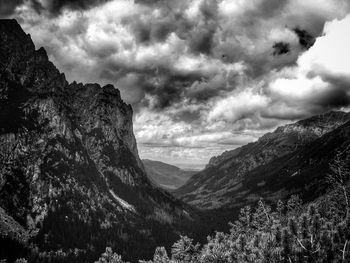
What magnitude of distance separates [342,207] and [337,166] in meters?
15.5

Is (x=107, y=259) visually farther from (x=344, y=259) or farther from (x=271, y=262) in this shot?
(x=344, y=259)

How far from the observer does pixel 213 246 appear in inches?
1774

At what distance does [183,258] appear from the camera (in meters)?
65.0

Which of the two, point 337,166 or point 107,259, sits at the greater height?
point 337,166

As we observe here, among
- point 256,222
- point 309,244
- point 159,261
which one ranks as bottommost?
point 159,261

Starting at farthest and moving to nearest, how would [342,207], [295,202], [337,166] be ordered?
[295,202]
[342,207]
[337,166]

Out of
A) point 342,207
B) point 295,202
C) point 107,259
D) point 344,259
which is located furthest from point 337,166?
point 295,202

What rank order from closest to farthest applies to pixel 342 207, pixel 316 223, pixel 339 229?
pixel 339 229 < pixel 316 223 < pixel 342 207

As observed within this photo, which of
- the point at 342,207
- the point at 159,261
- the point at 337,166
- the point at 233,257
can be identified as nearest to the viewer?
the point at 233,257

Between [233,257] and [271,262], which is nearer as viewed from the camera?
[271,262]

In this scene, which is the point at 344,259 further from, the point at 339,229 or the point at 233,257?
the point at 233,257

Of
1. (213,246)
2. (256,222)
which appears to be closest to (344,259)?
(213,246)

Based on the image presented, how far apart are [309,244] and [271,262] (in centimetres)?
309

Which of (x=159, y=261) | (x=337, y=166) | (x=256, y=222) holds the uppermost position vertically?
(x=337, y=166)
